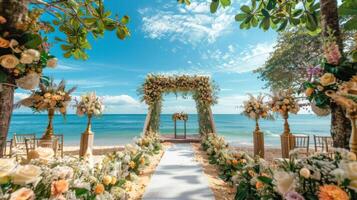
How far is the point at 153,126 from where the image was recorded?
783cm

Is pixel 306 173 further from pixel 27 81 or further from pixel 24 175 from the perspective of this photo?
pixel 27 81

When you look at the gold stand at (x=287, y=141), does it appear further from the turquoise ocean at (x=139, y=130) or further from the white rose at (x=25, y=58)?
the white rose at (x=25, y=58)

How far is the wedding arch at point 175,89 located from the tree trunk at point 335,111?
20.5ft

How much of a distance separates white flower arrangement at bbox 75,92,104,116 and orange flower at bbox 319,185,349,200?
573cm

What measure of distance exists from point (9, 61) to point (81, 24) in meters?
0.84

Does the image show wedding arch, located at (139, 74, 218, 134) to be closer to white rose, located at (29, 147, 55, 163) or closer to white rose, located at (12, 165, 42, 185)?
white rose, located at (29, 147, 55, 163)

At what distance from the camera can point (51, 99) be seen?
13.5ft

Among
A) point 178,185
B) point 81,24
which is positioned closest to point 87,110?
point 178,185

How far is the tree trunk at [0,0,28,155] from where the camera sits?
91 centimetres

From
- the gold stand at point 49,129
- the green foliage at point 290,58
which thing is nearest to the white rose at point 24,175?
the gold stand at point 49,129

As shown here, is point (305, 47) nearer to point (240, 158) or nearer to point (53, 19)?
point (240, 158)

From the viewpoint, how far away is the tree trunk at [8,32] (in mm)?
913

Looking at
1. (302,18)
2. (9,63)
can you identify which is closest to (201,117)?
(302,18)

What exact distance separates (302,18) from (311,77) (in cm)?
67
